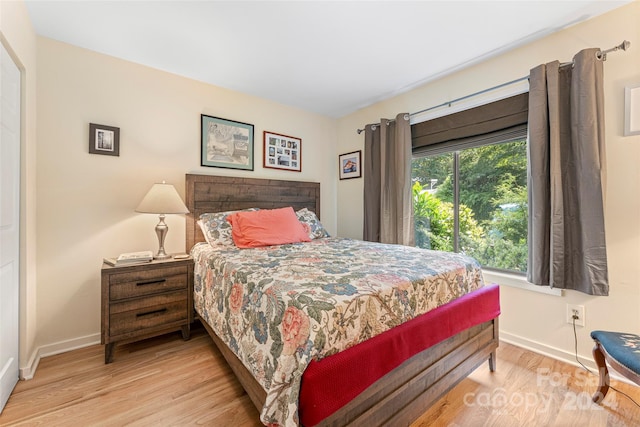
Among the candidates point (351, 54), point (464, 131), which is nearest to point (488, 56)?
point (464, 131)

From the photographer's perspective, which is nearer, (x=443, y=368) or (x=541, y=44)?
(x=443, y=368)

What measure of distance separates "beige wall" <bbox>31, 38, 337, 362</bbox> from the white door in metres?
0.39

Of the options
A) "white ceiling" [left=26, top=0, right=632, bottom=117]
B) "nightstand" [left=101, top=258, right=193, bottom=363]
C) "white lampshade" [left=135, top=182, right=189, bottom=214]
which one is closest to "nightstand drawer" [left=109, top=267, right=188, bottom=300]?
"nightstand" [left=101, top=258, right=193, bottom=363]

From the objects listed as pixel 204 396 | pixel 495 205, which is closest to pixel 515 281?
pixel 495 205

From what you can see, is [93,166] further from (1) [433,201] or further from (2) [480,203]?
(2) [480,203]

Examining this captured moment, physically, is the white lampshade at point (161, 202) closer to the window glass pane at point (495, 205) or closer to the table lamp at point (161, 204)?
the table lamp at point (161, 204)

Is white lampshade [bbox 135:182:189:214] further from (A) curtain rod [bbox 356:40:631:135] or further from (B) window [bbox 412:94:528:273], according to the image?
(B) window [bbox 412:94:528:273]

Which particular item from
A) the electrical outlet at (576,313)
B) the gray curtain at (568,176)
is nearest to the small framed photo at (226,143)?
the gray curtain at (568,176)

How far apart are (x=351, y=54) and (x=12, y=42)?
6.99ft

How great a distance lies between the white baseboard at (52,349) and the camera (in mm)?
1697

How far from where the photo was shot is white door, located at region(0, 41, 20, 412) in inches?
55.9

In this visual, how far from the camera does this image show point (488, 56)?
7.34 feet

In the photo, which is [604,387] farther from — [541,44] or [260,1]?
[260,1]

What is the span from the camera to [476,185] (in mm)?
2469
